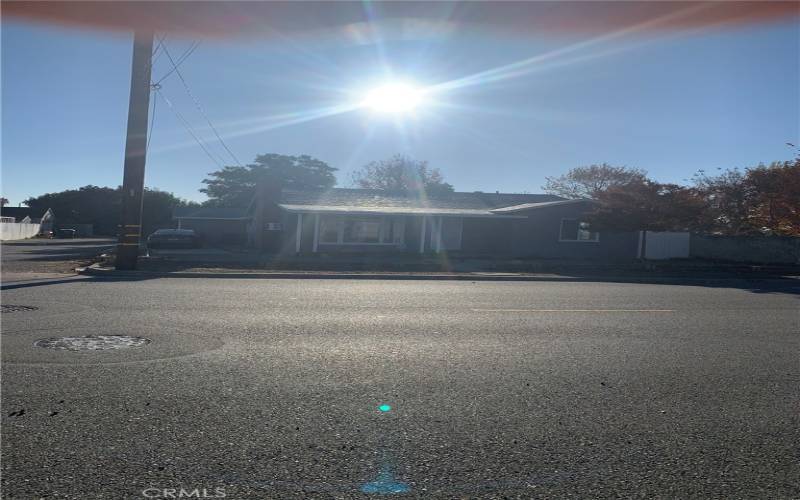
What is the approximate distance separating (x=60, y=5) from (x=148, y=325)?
205 inches

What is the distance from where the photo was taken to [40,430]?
4.09m

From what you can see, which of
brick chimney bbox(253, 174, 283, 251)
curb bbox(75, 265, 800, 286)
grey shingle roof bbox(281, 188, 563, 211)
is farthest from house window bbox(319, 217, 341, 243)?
curb bbox(75, 265, 800, 286)

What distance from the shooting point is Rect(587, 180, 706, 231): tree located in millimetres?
26469

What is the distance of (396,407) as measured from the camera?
190 inches

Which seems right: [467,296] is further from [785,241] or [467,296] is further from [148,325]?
[785,241]

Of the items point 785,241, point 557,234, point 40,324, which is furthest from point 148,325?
point 785,241

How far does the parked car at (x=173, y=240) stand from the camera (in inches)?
1373

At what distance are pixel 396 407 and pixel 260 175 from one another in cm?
6332

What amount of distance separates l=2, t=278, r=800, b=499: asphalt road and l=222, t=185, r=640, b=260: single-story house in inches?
718

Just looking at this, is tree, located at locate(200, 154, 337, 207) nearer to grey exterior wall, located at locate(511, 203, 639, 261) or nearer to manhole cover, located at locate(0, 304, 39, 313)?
grey exterior wall, located at locate(511, 203, 639, 261)

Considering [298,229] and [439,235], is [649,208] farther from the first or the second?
[298,229]

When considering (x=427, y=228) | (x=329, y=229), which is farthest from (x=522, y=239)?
(x=329, y=229)

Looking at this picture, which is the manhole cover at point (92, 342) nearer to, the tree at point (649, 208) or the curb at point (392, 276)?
the curb at point (392, 276)

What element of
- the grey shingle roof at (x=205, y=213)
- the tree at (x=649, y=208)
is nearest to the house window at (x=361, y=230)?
the tree at (x=649, y=208)
